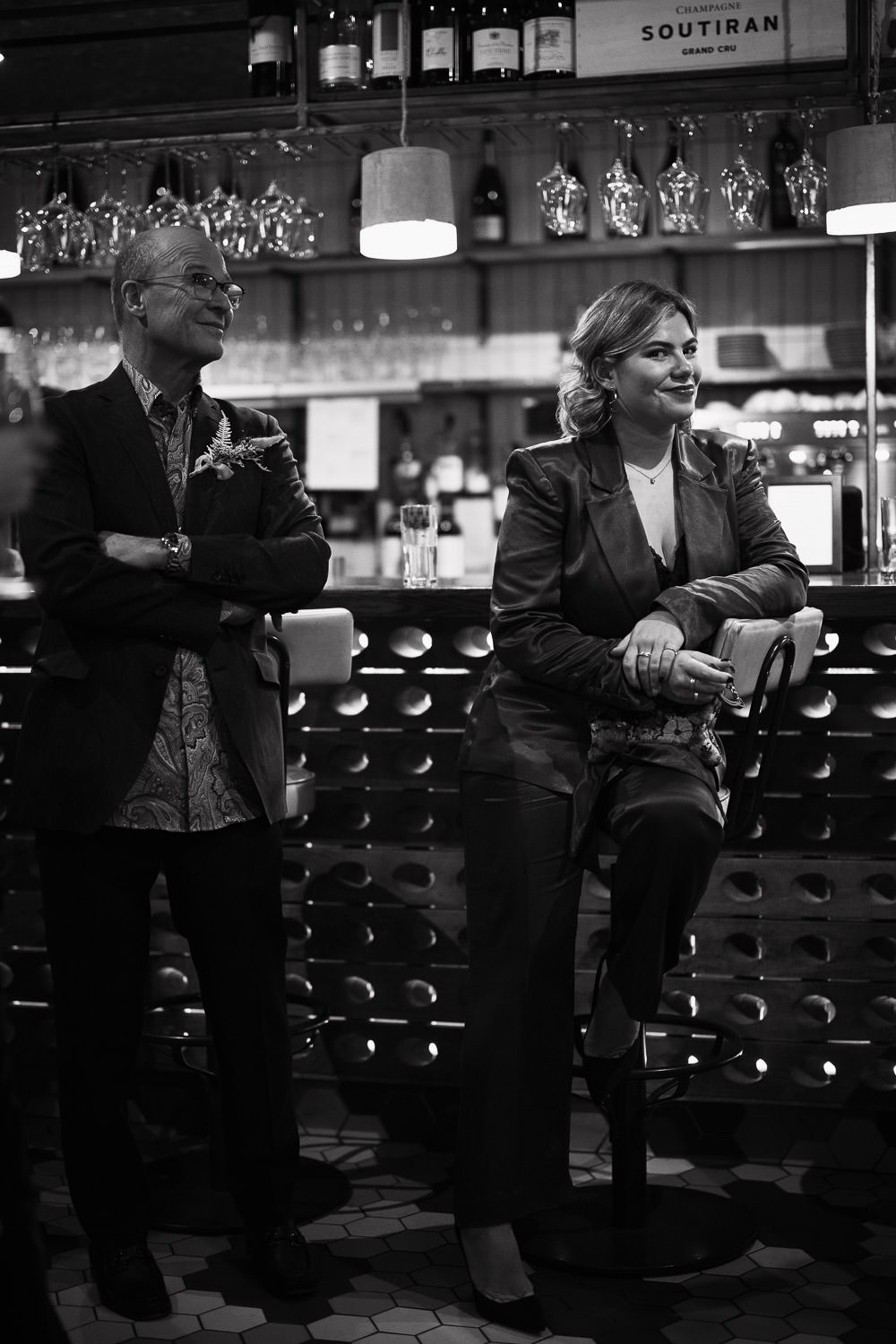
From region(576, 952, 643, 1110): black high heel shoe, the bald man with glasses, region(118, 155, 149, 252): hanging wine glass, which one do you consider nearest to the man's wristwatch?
the bald man with glasses

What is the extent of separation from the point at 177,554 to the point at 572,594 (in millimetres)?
673

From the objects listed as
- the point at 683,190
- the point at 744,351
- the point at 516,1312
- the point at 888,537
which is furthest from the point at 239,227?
the point at 744,351

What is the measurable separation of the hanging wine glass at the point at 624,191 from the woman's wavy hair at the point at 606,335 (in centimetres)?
133

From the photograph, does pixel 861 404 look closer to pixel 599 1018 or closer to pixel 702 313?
pixel 702 313

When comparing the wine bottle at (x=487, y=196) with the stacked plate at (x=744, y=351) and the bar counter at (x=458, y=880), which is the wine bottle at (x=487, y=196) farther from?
the bar counter at (x=458, y=880)

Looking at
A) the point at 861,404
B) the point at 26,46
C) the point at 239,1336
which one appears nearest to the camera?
the point at 239,1336

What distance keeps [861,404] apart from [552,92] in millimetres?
3313

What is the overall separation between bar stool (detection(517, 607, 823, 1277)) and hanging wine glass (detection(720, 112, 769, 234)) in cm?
152

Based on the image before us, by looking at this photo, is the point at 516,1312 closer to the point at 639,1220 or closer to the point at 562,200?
the point at 639,1220

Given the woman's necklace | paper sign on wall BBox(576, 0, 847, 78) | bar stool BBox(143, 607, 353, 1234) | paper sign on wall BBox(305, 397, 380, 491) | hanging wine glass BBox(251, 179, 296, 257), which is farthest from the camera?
paper sign on wall BBox(305, 397, 380, 491)

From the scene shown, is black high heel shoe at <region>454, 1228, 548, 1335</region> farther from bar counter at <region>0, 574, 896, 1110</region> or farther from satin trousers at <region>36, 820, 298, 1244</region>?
bar counter at <region>0, 574, 896, 1110</region>

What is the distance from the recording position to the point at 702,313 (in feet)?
24.2

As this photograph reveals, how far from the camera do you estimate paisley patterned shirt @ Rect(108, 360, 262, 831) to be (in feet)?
8.49

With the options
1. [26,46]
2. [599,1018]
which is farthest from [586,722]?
[26,46]
